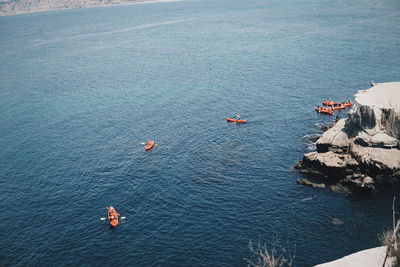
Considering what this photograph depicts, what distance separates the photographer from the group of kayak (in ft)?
397

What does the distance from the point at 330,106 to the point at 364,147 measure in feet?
138

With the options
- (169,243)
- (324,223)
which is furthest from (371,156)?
(169,243)

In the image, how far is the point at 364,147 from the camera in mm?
86000

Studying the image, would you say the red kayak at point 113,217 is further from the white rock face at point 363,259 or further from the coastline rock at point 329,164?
the coastline rock at point 329,164

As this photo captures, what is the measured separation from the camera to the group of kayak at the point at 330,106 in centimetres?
12088

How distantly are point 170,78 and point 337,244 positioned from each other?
12265 centimetres

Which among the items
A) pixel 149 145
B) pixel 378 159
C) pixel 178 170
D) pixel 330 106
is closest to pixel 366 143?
pixel 378 159

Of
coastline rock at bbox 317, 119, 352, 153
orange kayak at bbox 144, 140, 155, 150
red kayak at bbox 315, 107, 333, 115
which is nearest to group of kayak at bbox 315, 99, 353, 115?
red kayak at bbox 315, 107, 333, 115

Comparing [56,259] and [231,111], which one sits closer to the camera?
[56,259]

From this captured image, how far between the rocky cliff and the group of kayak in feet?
89.2

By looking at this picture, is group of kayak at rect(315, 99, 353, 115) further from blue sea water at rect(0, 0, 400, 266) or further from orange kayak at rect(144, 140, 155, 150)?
orange kayak at rect(144, 140, 155, 150)

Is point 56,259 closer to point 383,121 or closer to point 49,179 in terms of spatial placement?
point 49,179

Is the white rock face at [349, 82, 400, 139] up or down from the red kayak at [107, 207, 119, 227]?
up

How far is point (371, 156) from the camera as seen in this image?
273 ft
